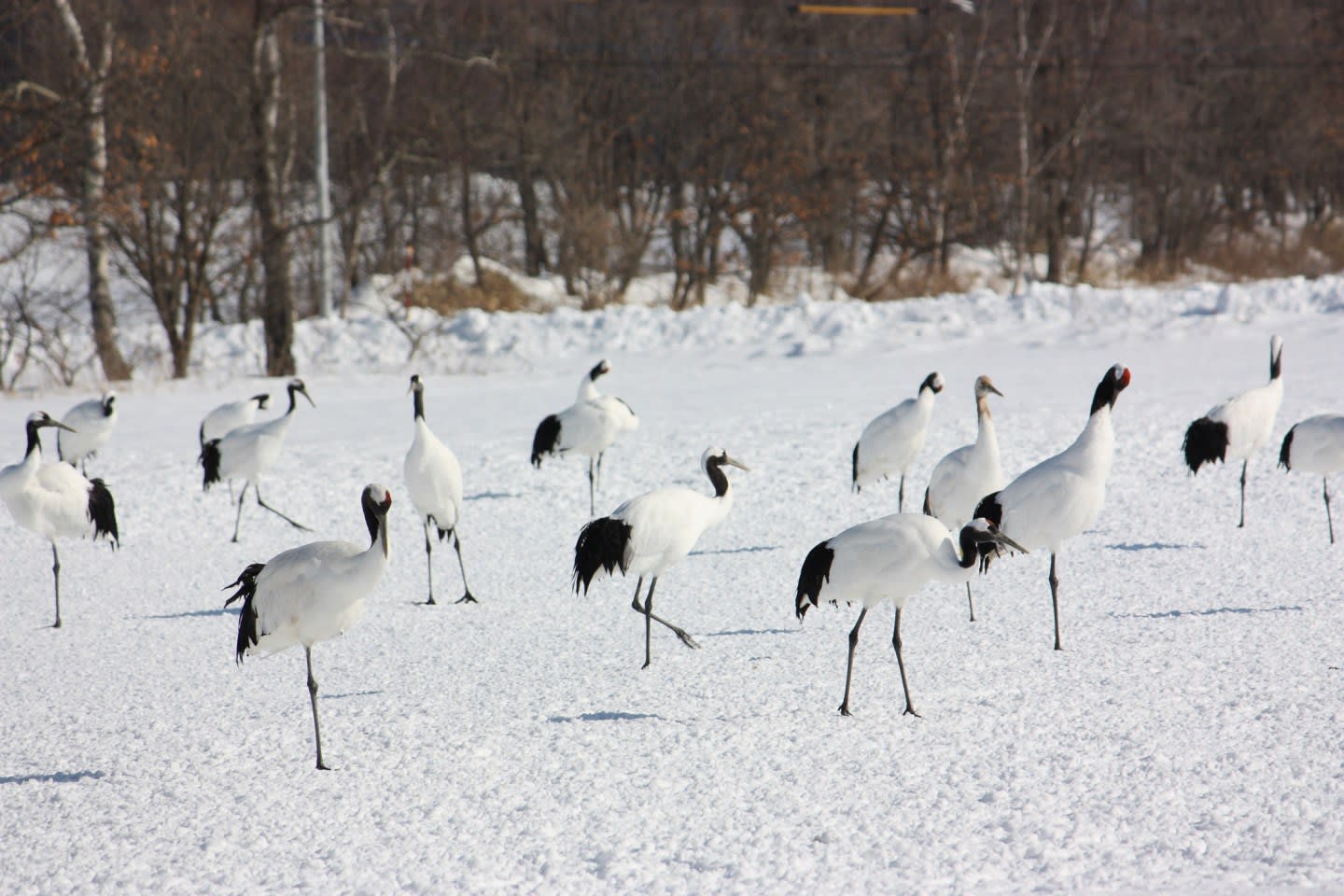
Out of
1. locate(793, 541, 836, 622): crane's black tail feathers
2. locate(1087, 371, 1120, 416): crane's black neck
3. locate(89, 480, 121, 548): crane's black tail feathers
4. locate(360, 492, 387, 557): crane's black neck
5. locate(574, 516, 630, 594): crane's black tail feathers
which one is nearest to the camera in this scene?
locate(360, 492, 387, 557): crane's black neck

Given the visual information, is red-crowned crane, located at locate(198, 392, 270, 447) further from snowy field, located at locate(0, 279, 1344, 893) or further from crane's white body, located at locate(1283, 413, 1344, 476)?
crane's white body, located at locate(1283, 413, 1344, 476)

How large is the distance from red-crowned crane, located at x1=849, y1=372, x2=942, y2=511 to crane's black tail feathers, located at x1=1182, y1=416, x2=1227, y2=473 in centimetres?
179

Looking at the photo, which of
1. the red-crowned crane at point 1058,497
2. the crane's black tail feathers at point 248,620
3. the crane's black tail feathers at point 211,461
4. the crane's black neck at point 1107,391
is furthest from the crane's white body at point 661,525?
the crane's black tail feathers at point 211,461

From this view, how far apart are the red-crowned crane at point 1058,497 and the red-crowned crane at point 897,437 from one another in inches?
94.3

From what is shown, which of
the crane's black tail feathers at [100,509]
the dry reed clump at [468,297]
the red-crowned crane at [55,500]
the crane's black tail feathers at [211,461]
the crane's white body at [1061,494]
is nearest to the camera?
the crane's white body at [1061,494]

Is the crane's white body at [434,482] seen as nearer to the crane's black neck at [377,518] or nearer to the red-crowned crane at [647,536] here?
the red-crowned crane at [647,536]

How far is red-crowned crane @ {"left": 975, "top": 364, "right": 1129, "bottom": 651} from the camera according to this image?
5879mm

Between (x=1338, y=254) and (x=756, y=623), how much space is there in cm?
2649

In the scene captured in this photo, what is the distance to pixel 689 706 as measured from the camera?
5367mm

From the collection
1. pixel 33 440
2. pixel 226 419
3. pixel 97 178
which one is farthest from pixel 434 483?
pixel 97 178

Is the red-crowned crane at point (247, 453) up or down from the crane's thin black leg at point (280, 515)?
up

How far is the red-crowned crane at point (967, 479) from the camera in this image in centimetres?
687

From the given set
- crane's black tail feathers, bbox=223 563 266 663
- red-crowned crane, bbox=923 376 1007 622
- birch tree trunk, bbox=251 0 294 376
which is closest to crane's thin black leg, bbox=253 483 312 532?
crane's black tail feathers, bbox=223 563 266 663

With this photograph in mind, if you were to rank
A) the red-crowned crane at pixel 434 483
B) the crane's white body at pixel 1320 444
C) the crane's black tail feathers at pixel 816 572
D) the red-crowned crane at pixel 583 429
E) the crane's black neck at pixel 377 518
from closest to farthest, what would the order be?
1. the crane's black neck at pixel 377 518
2. the crane's black tail feathers at pixel 816 572
3. the red-crowned crane at pixel 434 483
4. the crane's white body at pixel 1320 444
5. the red-crowned crane at pixel 583 429
